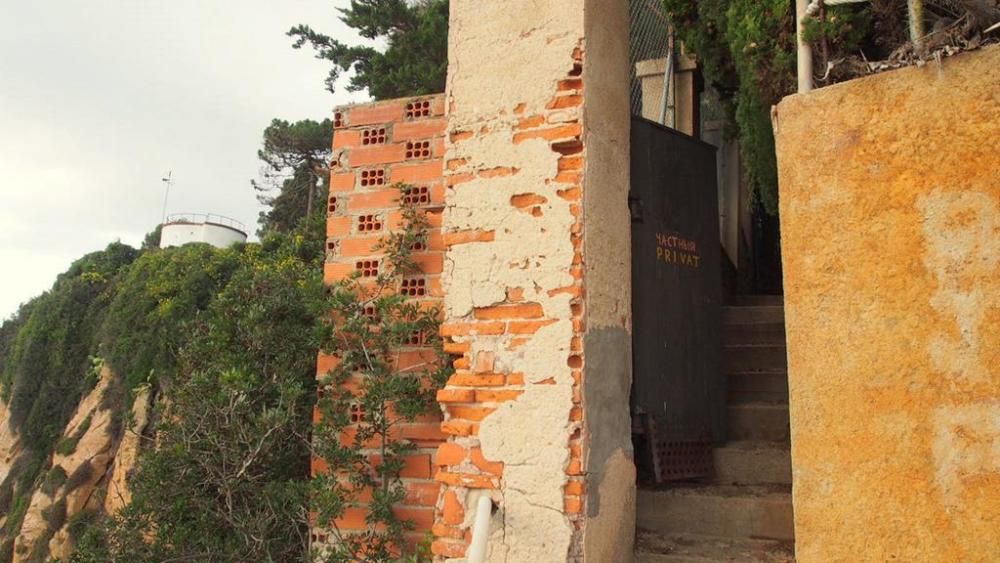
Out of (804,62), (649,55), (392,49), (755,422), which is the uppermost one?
(392,49)

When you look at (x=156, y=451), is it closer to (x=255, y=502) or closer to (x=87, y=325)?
(x=255, y=502)

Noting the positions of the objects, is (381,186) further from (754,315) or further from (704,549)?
(754,315)

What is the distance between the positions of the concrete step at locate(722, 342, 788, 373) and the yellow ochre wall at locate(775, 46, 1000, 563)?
217cm

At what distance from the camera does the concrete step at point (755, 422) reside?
4.08 meters

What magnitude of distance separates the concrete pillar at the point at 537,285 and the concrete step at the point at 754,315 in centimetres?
192

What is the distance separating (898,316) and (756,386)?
2.23m

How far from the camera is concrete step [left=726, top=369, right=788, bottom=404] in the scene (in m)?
4.35

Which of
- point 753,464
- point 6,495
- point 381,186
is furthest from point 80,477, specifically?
point 753,464

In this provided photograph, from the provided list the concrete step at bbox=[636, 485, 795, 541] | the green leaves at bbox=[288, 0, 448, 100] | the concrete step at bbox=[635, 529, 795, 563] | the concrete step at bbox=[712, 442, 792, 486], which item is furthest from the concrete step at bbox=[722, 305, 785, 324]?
the green leaves at bbox=[288, 0, 448, 100]

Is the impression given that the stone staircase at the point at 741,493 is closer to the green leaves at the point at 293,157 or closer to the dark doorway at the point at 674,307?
the dark doorway at the point at 674,307

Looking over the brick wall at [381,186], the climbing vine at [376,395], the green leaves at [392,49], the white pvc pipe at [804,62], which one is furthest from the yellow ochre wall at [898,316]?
the green leaves at [392,49]

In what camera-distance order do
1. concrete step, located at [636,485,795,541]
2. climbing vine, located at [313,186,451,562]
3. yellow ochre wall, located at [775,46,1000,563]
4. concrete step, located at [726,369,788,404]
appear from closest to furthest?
1. yellow ochre wall, located at [775,46,1000,563]
2. climbing vine, located at [313,186,451,562]
3. concrete step, located at [636,485,795,541]
4. concrete step, located at [726,369,788,404]

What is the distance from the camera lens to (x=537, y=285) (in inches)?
113

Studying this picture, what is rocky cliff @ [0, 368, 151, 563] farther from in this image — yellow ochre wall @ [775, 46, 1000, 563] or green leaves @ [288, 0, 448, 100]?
yellow ochre wall @ [775, 46, 1000, 563]
